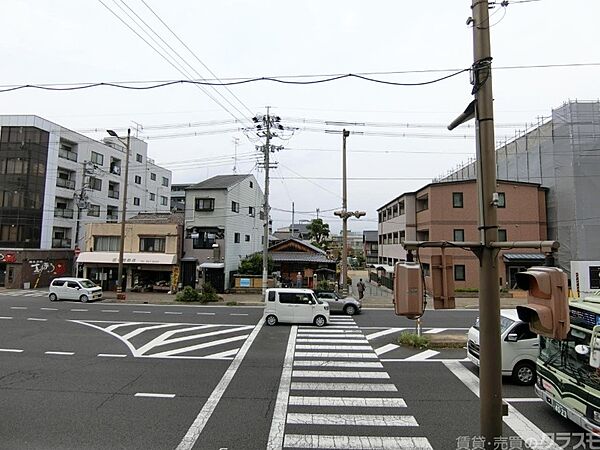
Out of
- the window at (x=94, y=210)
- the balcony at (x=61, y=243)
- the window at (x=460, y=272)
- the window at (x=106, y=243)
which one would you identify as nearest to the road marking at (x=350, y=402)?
the window at (x=460, y=272)

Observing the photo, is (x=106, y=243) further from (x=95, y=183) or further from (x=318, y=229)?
(x=318, y=229)

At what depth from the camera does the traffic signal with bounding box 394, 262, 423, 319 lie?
4.02 m

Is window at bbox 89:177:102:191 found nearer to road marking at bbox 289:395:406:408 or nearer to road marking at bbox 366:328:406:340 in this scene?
road marking at bbox 366:328:406:340

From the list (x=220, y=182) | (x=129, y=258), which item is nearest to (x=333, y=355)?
(x=129, y=258)

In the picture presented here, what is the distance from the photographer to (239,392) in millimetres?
8445

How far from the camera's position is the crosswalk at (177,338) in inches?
476

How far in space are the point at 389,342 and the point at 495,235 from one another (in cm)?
1113

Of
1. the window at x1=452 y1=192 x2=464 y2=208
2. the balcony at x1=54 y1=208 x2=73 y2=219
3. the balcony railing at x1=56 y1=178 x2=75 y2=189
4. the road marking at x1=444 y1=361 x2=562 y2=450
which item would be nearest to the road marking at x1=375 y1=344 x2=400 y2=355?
the road marking at x1=444 y1=361 x2=562 y2=450

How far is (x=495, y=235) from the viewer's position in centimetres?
380

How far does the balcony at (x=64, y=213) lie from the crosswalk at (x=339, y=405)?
35.1m

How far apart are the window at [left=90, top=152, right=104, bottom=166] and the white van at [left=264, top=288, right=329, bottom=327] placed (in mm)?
34605

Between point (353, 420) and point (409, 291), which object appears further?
point (353, 420)

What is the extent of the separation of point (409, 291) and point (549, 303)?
131 cm

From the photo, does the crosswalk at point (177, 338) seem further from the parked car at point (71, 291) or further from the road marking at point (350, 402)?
the parked car at point (71, 291)
